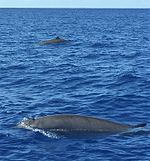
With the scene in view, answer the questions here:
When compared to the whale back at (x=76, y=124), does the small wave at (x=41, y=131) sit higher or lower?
lower

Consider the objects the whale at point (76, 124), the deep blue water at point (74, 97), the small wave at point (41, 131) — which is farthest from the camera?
the whale at point (76, 124)

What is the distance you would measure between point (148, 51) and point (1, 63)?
18661mm

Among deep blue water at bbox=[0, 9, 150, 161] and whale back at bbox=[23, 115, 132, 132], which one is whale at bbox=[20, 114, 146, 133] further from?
deep blue water at bbox=[0, 9, 150, 161]

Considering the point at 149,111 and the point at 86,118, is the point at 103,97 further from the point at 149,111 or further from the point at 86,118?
the point at 86,118

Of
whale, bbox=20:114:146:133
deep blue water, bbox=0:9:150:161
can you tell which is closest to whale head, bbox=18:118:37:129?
whale, bbox=20:114:146:133

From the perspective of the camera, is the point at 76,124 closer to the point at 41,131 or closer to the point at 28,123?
the point at 41,131

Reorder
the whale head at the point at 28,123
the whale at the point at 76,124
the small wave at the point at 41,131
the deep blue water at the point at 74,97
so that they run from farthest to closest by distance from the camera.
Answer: the whale head at the point at 28,123 < the whale at the point at 76,124 < the small wave at the point at 41,131 < the deep blue water at the point at 74,97

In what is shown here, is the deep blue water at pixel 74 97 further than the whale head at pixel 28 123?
No

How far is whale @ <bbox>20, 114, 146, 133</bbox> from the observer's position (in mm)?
20328

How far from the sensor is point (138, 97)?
2725 cm

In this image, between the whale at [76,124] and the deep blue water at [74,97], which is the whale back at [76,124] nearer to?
the whale at [76,124]

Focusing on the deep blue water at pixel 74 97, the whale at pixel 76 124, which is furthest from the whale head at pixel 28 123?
the deep blue water at pixel 74 97

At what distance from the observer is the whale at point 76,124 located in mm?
20328

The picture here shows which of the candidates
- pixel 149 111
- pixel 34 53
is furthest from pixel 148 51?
pixel 149 111
